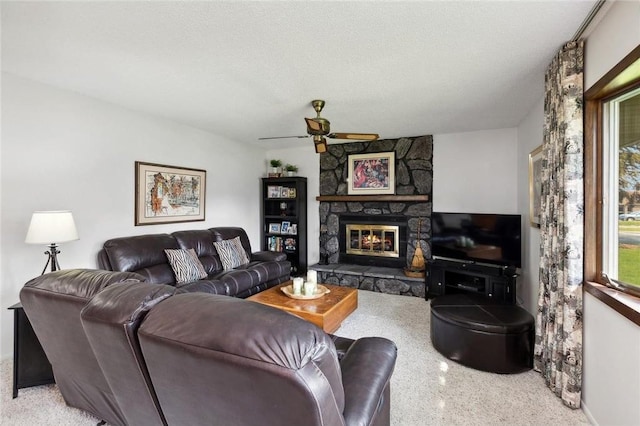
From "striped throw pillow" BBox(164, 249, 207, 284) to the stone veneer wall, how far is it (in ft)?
7.94

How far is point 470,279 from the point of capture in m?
3.94

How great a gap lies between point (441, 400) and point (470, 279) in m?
2.28

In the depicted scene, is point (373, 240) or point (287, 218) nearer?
point (373, 240)

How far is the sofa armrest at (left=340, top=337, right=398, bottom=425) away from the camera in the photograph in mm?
1078

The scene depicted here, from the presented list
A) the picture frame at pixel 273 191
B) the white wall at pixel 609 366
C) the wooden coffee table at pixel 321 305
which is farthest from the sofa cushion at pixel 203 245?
the white wall at pixel 609 366

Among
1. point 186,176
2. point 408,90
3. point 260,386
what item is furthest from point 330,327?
point 186,176

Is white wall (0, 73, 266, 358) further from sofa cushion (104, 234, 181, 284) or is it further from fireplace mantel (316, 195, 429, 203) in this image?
fireplace mantel (316, 195, 429, 203)

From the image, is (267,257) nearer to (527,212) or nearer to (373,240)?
(373,240)

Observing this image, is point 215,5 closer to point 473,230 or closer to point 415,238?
point 473,230

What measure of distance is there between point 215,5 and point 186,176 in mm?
2940

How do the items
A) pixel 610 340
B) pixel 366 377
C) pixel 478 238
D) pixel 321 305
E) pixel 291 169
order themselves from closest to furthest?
pixel 366 377
pixel 610 340
pixel 321 305
pixel 478 238
pixel 291 169

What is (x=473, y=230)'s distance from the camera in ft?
12.7

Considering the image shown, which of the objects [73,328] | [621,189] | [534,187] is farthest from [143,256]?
[534,187]

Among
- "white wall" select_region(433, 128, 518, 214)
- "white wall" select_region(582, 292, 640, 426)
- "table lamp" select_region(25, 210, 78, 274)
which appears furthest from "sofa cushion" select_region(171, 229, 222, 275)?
"white wall" select_region(582, 292, 640, 426)
